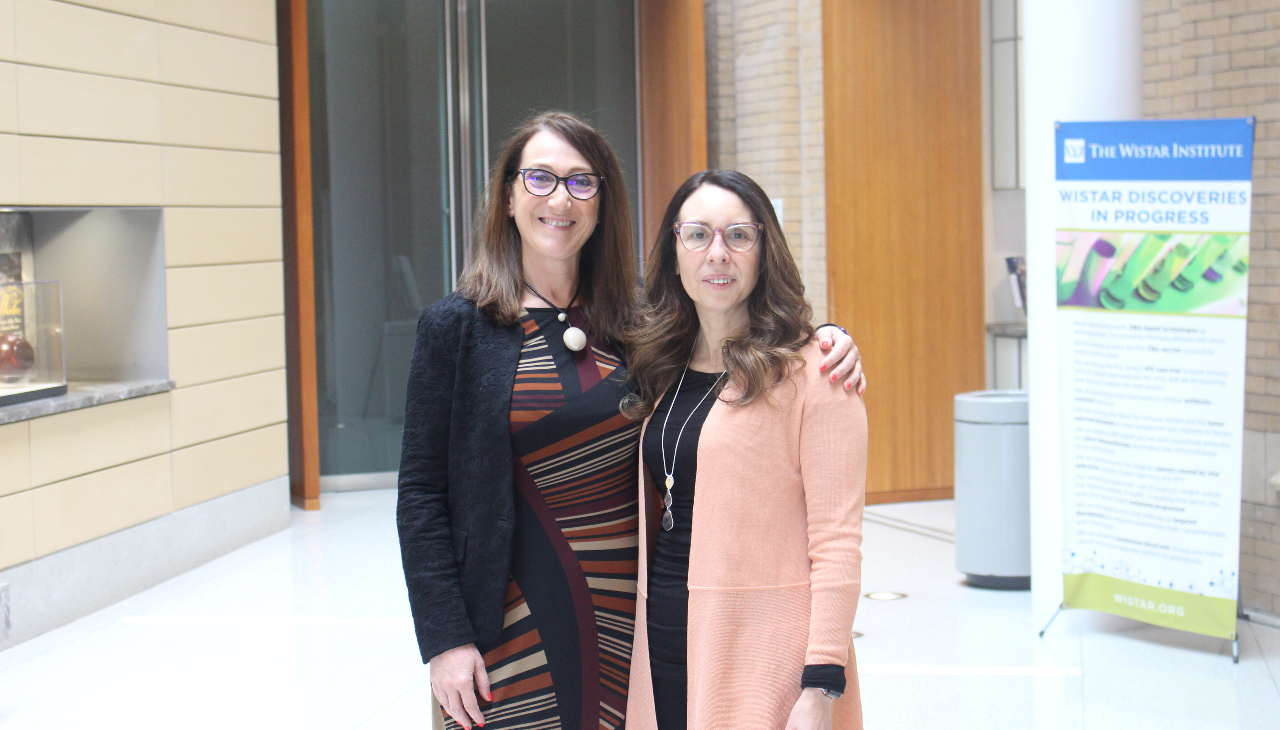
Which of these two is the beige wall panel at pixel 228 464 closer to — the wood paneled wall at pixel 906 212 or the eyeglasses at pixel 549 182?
the wood paneled wall at pixel 906 212

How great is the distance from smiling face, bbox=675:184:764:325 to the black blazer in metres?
0.37

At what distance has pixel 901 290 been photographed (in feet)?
22.9

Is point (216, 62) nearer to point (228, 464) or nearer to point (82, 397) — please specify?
point (82, 397)

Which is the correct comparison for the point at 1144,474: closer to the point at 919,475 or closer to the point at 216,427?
the point at 919,475

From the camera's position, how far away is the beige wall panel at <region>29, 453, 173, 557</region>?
15.7 feet

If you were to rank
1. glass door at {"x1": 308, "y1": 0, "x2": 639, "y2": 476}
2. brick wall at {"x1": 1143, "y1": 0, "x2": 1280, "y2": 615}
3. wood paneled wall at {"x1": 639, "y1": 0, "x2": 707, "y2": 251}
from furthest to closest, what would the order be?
glass door at {"x1": 308, "y1": 0, "x2": 639, "y2": 476}, wood paneled wall at {"x1": 639, "y1": 0, "x2": 707, "y2": 251}, brick wall at {"x1": 1143, "y1": 0, "x2": 1280, "y2": 615}

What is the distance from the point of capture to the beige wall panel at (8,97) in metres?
4.59

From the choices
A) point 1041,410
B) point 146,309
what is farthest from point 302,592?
point 1041,410

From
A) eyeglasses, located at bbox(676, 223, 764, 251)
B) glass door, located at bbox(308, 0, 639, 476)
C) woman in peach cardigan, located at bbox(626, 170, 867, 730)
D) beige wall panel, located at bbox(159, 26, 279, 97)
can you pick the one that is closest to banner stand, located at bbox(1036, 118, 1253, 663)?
woman in peach cardigan, located at bbox(626, 170, 867, 730)

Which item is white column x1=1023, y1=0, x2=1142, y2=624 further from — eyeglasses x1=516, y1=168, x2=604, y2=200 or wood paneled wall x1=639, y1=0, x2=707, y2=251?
wood paneled wall x1=639, y1=0, x2=707, y2=251

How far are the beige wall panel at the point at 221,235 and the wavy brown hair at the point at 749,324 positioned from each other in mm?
4417

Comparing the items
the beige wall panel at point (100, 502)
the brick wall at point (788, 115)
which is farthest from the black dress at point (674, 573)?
the brick wall at point (788, 115)

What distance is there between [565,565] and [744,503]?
38 cm

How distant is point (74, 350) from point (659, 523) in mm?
4871
